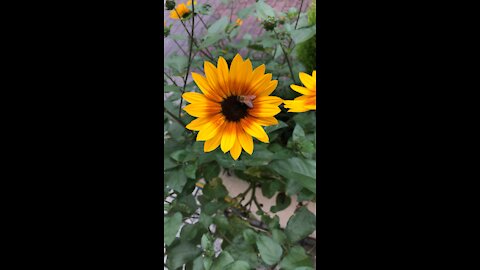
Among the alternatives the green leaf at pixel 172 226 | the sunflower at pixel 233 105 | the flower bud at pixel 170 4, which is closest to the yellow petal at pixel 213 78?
the sunflower at pixel 233 105

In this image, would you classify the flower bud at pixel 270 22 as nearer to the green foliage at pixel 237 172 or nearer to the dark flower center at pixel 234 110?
the green foliage at pixel 237 172

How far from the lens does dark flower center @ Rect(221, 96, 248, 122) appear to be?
36cm

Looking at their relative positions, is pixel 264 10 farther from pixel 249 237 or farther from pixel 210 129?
pixel 249 237

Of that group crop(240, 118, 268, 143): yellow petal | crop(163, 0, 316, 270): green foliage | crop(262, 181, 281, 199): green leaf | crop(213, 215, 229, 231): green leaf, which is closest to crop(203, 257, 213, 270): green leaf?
crop(163, 0, 316, 270): green foliage

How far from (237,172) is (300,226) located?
9.6 inches

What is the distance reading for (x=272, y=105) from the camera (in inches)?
13.6

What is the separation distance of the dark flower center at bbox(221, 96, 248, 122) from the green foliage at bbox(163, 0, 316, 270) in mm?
163

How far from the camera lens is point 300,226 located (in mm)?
645

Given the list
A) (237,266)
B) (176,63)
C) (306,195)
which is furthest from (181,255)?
(176,63)

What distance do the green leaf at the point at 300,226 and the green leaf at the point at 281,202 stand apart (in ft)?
0.54

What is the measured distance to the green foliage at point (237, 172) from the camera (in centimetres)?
59

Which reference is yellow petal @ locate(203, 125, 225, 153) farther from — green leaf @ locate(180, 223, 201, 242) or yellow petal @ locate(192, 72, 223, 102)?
green leaf @ locate(180, 223, 201, 242)
